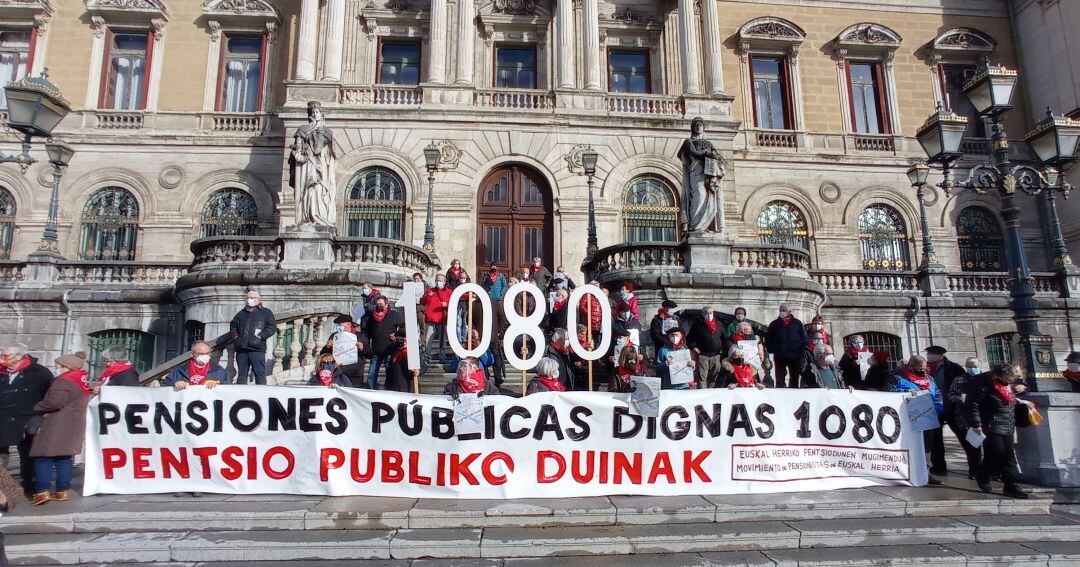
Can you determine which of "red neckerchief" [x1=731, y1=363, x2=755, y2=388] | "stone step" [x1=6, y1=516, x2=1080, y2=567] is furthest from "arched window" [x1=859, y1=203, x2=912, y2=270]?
"stone step" [x1=6, y1=516, x2=1080, y2=567]

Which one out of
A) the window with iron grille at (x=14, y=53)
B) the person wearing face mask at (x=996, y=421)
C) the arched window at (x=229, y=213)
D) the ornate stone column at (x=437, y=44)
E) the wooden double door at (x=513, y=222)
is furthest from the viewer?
the window with iron grille at (x=14, y=53)

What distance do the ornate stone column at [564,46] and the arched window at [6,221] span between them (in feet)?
63.5

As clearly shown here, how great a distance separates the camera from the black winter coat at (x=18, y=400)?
21.6 ft

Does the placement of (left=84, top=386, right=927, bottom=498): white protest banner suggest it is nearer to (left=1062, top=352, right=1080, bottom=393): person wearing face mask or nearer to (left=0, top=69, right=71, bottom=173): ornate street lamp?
(left=0, top=69, right=71, bottom=173): ornate street lamp

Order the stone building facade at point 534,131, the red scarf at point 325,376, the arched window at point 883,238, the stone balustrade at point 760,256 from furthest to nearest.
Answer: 1. the arched window at point 883,238
2. the stone building facade at point 534,131
3. the stone balustrade at point 760,256
4. the red scarf at point 325,376

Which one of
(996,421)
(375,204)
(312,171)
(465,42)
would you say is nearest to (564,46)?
(465,42)

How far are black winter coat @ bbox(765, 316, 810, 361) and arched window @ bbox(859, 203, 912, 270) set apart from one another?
1468cm

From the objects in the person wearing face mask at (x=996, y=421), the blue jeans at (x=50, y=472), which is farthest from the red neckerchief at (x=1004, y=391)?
the blue jeans at (x=50, y=472)

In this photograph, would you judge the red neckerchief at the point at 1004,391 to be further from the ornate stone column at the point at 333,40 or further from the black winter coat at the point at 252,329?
the ornate stone column at the point at 333,40

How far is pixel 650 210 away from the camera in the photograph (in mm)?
20016

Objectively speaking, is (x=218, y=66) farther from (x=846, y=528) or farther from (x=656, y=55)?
(x=846, y=528)

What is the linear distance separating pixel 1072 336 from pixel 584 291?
1718 centimetres

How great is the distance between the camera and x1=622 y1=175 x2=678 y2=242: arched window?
1984 cm

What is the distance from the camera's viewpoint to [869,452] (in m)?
6.83
